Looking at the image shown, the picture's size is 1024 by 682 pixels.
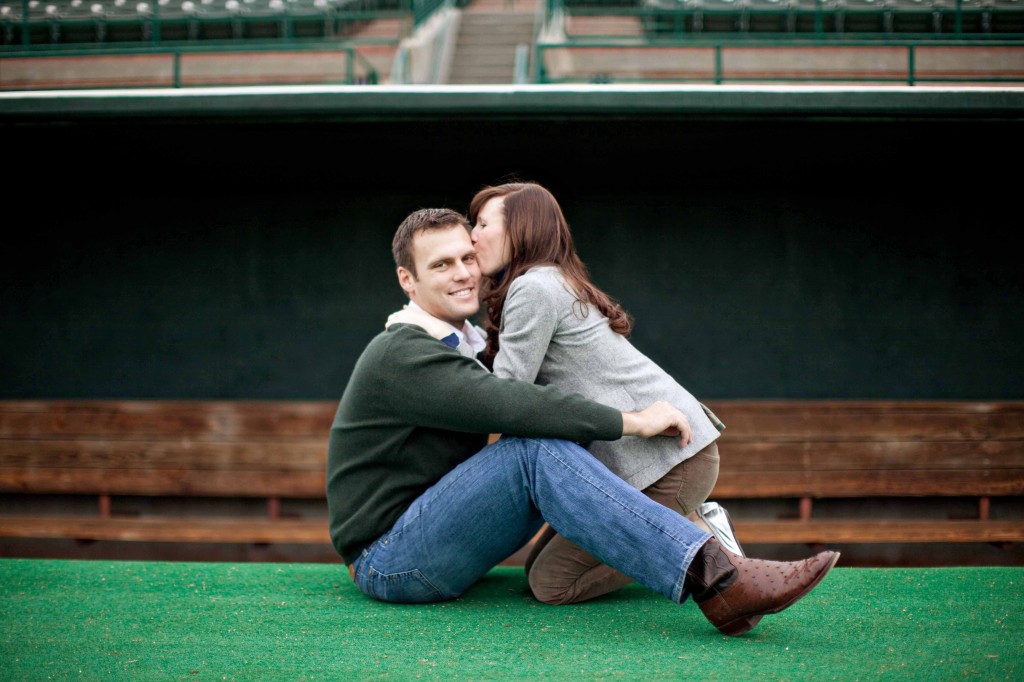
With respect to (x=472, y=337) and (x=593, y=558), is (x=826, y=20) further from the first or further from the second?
(x=593, y=558)

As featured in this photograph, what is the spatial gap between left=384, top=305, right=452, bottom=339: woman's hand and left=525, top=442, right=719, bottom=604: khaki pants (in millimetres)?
686

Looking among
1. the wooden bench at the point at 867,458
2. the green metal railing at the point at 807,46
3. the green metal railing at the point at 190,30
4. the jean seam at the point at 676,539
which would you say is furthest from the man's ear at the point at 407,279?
the green metal railing at the point at 190,30

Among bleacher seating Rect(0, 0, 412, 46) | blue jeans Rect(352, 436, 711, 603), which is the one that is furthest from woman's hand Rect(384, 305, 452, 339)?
bleacher seating Rect(0, 0, 412, 46)

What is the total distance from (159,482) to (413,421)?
119 inches

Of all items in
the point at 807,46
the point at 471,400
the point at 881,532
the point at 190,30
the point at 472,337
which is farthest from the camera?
the point at 190,30

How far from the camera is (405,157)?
4.66 meters

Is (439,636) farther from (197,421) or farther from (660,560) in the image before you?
(197,421)

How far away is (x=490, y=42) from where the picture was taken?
9555 mm

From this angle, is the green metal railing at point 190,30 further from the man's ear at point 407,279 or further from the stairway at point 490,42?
the man's ear at point 407,279

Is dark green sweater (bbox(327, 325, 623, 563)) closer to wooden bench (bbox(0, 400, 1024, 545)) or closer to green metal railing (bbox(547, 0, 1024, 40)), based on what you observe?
wooden bench (bbox(0, 400, 1024, 545))

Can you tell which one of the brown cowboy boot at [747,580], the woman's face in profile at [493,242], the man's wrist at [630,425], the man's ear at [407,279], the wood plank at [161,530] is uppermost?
the woman's face in profile at [493,242]

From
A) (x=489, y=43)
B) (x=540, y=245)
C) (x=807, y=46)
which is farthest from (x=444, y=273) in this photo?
(x=489, y=43)

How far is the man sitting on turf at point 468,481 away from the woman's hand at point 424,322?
0.18 feet

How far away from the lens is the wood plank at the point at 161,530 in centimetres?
450
